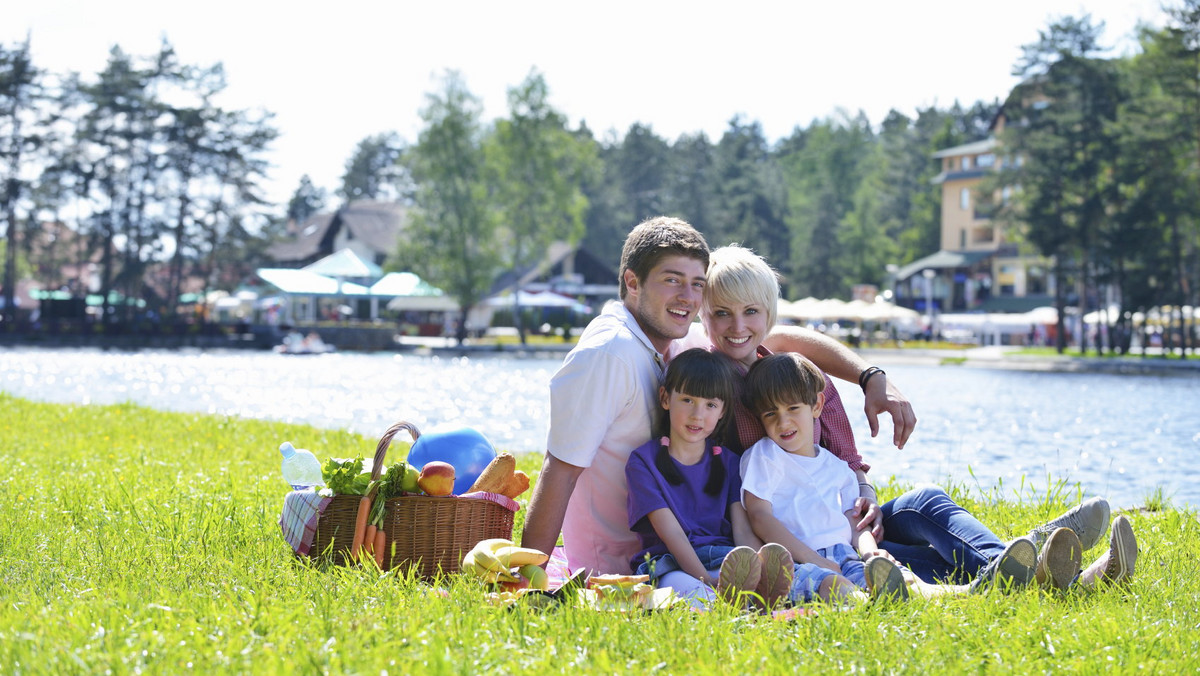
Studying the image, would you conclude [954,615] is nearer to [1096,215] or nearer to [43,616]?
[43,616]

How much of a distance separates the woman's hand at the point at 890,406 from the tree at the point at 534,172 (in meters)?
45.9

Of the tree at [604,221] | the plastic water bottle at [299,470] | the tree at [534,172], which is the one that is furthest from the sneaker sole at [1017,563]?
the tree at [604,221]

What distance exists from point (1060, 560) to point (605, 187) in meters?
84.7

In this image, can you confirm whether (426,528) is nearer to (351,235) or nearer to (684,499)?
(684,499)

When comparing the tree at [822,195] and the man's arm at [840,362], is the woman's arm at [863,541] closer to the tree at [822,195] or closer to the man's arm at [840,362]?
the man's arm at [840,362]

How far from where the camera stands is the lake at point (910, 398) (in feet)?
40.4

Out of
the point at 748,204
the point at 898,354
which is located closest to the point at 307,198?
the point at 748,204

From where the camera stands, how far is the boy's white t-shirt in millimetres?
4336

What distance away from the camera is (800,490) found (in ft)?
14.4

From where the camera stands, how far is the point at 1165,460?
13.8 meters

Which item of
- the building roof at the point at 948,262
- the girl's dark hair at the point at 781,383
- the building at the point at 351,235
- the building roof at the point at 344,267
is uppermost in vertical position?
the building at the point at 351,235

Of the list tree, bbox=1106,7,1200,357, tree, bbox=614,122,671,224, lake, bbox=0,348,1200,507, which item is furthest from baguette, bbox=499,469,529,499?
tree, bbox=614,122,671,224

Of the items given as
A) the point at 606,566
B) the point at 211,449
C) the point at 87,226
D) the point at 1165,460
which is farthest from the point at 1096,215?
the point at 87,226

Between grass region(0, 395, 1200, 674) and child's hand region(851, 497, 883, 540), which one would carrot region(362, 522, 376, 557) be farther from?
child's hand region(851, 497, 883, 540)
